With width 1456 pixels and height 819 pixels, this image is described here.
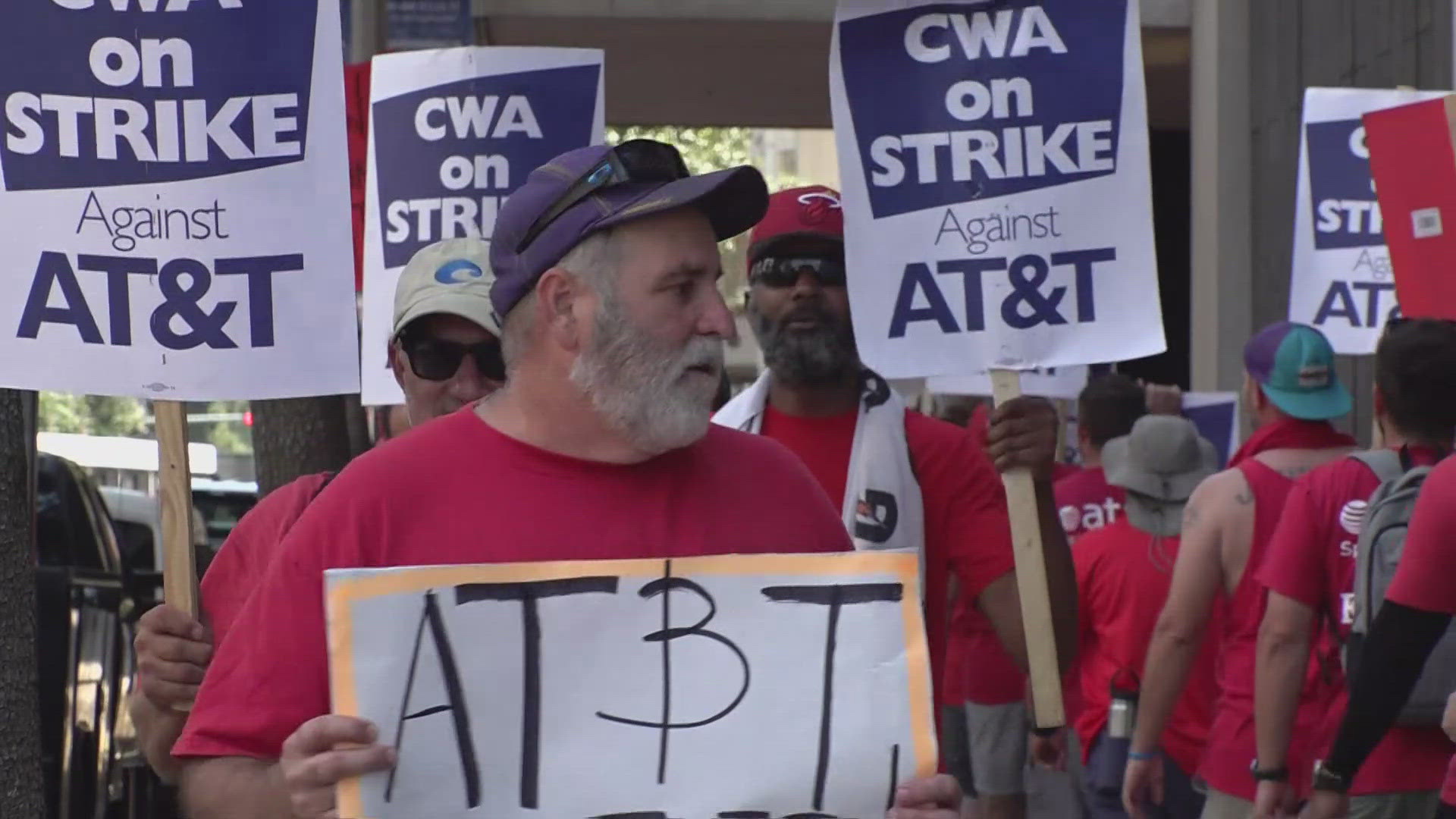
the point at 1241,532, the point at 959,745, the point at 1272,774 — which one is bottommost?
the point at 959,745

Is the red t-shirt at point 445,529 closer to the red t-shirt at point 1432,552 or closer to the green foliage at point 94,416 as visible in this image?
the red t-shirt at point 1432,552

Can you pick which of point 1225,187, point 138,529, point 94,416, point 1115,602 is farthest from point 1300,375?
point 94,416

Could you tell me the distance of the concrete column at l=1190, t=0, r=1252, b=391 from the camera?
612 inches

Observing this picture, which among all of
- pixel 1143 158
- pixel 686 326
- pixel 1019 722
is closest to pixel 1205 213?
pixel 1019 722

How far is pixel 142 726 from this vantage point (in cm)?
378

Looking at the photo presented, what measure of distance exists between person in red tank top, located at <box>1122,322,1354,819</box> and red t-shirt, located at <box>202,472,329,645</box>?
3.10 m

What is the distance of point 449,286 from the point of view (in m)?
4.29

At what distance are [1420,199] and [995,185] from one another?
46.2 inches

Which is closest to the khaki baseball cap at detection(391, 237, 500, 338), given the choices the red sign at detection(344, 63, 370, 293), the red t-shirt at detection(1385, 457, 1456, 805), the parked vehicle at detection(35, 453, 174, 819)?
the red t-shirt at detection(1385, 457, 1456, 805)

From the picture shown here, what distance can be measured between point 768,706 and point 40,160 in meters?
2.27

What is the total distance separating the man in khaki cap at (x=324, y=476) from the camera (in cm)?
367

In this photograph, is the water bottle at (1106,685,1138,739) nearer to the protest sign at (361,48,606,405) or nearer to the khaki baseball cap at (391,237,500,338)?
the protest sign at (361,48,606,405)

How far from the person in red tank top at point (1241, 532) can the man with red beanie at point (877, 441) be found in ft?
5.27

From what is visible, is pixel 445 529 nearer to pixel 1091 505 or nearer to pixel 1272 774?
pixel 1272 774
